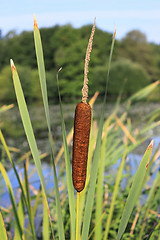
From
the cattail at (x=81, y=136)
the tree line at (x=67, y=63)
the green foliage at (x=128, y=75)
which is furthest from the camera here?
the green foliage at (x=128, y=75)

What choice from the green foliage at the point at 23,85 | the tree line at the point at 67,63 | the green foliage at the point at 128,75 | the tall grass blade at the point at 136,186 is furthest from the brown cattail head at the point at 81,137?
the green foliage at the point at 128,75

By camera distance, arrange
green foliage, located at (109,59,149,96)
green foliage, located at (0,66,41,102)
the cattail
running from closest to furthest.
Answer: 1. the cattail
2. green foliage, located at (0,66,41,102)
3. green foliage, located at (109,59,149,96)

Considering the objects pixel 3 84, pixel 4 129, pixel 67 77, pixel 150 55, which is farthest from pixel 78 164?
pixel 150 55

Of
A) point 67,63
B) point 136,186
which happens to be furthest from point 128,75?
point 136,186

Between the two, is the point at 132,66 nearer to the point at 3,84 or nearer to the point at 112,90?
the point at 112,90

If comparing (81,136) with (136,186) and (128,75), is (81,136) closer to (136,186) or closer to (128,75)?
(136,186)

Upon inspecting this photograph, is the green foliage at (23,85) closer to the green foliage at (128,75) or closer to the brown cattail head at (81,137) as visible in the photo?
the green foliage at (128,75)

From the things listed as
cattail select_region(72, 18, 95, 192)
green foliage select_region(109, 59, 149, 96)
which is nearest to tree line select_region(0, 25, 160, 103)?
green foliage select_region(109, 59, 149, 96)

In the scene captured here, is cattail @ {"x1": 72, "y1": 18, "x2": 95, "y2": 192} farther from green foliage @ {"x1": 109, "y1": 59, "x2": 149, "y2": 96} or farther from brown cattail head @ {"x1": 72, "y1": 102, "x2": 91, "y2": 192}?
green foliage @ {"x1": 109, "y1": 59, "x2": 149, "y2": 96}
